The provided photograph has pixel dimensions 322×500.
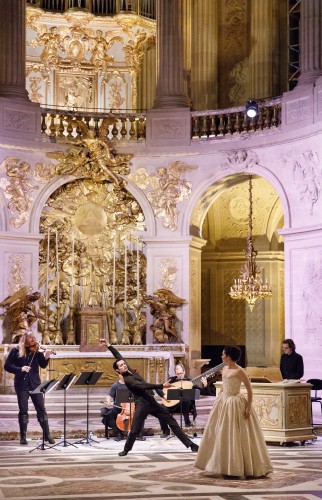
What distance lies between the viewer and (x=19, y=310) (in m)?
20.3

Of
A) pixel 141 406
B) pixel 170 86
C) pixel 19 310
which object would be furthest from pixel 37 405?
pixel 170 86

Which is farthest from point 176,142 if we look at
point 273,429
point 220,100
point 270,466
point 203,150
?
point 270,466

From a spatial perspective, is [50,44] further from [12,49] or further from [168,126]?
[168,126]

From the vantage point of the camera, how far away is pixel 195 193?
21.5 metres

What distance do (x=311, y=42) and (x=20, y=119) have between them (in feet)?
19.8

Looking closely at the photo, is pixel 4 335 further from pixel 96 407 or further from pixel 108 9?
pixel 108 9

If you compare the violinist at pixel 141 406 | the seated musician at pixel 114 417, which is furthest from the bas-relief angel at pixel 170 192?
the violinist at pixel 141 406

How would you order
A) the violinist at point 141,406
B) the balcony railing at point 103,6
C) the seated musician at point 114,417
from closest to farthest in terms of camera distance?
1. the violinist at point 141,406
2. the seated musician at point 114,417
3. the balcony railing at point 103,6

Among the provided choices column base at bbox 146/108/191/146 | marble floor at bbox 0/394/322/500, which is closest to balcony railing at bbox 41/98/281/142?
column base at bbox 146/108/191/146

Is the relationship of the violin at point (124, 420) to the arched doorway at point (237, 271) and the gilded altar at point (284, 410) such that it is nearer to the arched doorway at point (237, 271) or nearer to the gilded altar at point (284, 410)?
the gilded altar at point (284, 410)

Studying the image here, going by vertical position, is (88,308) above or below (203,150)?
below

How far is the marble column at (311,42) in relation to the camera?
66.4 ft

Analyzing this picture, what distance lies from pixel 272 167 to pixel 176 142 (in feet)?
7.16

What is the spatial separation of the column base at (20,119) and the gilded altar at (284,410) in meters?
9.01
